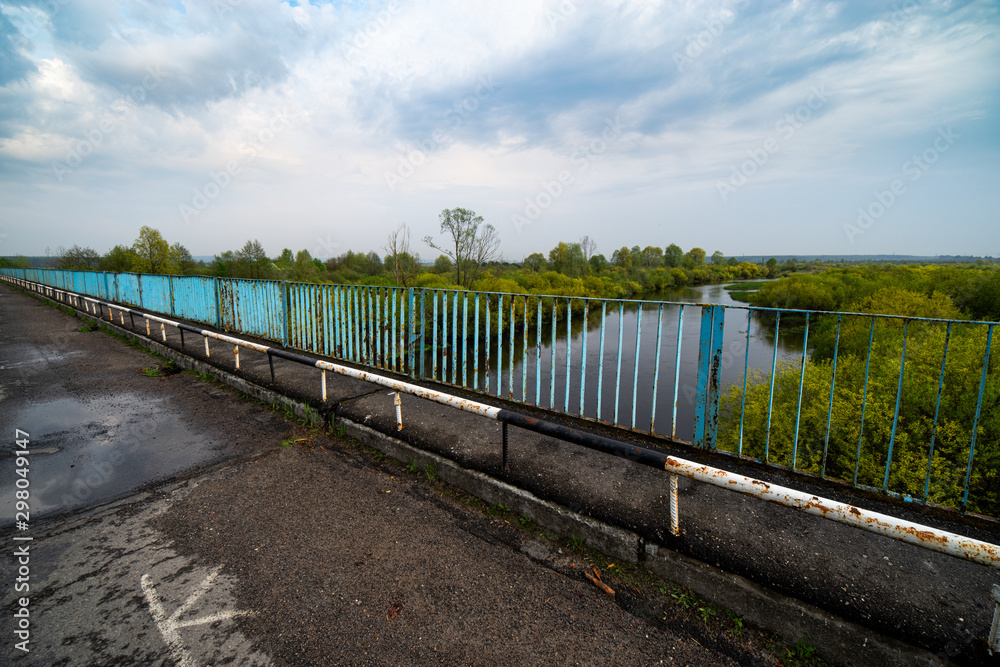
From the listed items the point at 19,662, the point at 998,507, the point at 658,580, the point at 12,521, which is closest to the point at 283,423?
the point at 12,521

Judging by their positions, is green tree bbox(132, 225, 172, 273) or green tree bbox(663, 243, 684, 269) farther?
green tree bbox(663, 243, 684, 269)

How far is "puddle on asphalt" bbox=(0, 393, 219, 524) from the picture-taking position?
10.2ft

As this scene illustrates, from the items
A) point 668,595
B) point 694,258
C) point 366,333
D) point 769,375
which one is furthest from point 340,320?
point 694,258

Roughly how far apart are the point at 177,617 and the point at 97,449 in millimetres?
2885

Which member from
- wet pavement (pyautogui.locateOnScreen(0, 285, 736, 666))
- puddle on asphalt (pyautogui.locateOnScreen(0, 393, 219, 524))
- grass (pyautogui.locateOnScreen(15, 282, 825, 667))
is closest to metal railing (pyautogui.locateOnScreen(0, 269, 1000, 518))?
grass (pyautogui.locateOnScreen(15, 282, 825, 667))

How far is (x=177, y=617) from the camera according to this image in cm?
196

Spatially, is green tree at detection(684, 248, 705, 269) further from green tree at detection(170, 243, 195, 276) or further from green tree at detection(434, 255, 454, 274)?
green tree at detection(170, 243, 195, 276)

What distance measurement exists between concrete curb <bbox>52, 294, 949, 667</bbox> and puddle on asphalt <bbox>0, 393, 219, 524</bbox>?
6.59ft

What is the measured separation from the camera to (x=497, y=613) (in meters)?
2.00

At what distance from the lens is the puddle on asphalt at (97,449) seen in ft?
10.2

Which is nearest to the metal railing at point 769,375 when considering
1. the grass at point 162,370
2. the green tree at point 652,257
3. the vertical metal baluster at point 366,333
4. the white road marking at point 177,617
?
the vertical metal baluster at point 366,333

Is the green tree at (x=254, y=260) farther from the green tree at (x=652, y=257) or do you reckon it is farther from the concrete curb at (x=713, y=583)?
the green tree at (x=652, y=257)

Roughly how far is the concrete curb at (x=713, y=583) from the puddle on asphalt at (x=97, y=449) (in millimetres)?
2008

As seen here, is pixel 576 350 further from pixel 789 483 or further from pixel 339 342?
pixel 789 483
